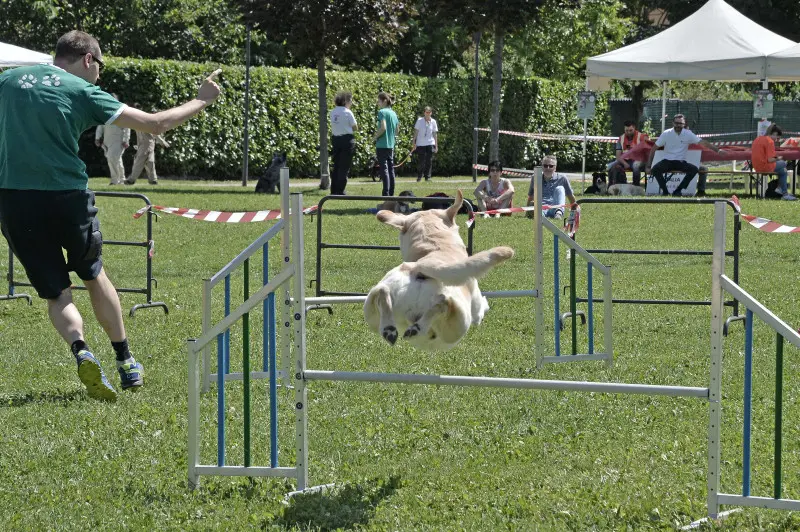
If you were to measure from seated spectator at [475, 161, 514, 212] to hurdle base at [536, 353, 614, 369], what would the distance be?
6997 mm

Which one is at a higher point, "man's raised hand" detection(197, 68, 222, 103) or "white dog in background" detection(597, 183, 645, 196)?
"man's raised hand" detection(197, 68, 222, 103)

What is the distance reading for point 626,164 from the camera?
22.1 meters

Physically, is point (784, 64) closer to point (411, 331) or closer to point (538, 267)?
point (538, 267)

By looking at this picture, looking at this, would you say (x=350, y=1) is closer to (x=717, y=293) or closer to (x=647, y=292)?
(x=647, y=292)

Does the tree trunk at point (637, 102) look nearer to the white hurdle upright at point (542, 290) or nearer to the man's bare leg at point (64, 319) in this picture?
the white hurdle upright at point (542, 290)

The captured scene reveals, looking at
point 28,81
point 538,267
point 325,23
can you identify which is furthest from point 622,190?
point 28,81

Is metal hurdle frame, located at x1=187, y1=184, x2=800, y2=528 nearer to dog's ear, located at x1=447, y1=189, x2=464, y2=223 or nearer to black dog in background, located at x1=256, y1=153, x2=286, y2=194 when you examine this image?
dog's ear, located at x1=447, y1=189, x2=464, y2=223

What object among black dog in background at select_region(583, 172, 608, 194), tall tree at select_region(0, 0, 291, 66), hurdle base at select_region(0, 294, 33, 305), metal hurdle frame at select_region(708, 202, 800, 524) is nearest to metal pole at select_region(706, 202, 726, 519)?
metal hurdle frame at select_region(708, 202, 800, 524)

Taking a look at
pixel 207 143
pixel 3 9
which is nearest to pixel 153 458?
pixel 207 143

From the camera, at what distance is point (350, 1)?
68.5 ft

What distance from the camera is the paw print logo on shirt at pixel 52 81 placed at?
6.05 metres

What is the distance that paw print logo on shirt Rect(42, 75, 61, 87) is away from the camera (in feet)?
19.8

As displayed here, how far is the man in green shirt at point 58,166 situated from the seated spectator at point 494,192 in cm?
884

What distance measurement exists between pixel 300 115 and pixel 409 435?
21.5m
